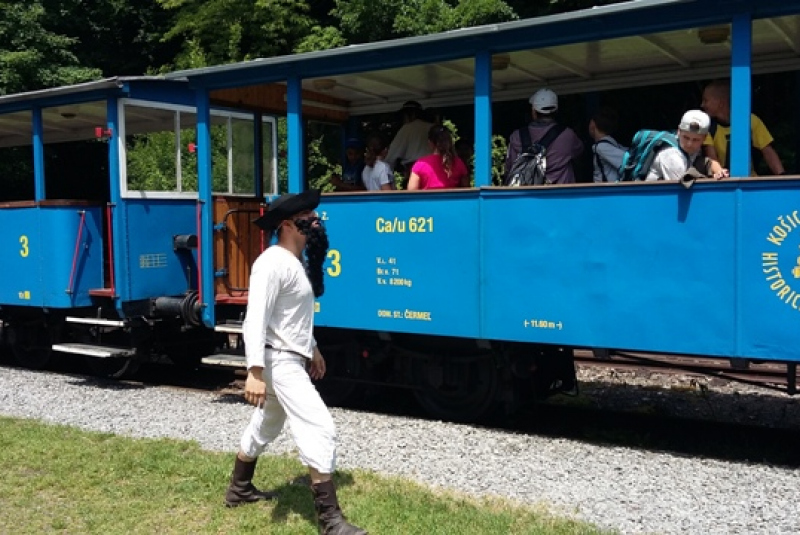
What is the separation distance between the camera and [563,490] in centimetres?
543

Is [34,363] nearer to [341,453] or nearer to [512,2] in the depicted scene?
[341,453]

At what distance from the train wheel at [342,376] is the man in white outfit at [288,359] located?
9.77 feet

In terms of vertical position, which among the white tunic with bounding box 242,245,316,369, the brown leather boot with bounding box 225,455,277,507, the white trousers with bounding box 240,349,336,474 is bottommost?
the brown leather boot with bounding box 225,455,277,507

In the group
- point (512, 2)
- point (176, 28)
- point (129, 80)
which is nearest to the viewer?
point (129, 80)

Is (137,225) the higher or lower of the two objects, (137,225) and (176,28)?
the lower

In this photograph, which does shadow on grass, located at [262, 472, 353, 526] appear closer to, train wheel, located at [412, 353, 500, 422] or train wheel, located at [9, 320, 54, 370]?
train wheel, located at [412, 353, 500, 422]

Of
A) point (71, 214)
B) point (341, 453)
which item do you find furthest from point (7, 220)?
point (341, 453)

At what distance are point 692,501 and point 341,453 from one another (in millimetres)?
2531

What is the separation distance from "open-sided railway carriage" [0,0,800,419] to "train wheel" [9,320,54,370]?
0.03 meters

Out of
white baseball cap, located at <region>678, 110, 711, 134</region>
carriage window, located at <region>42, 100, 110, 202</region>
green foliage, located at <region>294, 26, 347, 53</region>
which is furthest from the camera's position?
green foliage, located at <region>294, 26, 347, 53</region>

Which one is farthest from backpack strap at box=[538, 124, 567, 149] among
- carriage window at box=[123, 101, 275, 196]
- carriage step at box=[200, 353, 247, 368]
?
carriage window at box=[123, 101, 275, 196]

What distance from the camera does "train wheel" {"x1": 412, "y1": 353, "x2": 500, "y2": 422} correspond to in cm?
742

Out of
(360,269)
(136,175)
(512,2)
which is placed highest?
(512,2)

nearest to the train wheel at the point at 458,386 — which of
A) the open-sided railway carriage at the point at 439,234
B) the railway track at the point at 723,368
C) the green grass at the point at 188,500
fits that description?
the open-sided railway carriage at the point at 439,234
